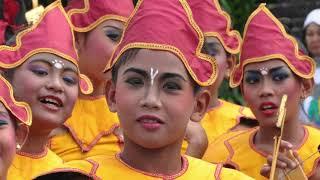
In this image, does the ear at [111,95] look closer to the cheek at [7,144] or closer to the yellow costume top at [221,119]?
the cheek at [7,144]

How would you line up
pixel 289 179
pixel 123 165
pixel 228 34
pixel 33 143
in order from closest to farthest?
pixel 123 165
pixel 289 179
pixel 33 143
pixel 228 34

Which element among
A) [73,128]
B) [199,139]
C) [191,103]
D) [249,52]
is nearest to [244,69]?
[249,52]

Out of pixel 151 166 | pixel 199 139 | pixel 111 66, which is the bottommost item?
pixel 199 139

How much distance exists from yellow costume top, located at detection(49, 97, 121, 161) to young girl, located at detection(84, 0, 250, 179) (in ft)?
5.04

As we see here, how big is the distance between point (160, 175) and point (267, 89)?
1.50 m

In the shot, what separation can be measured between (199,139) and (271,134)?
46 cm

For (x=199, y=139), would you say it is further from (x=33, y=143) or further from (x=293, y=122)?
(x=33, y=143)

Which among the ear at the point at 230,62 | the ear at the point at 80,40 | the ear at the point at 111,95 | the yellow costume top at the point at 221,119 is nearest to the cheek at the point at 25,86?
the ear at the point at 111,95

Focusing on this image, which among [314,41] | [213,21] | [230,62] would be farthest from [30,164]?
[314,41]

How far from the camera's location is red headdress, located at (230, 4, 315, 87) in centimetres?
582

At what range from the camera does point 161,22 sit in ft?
14.3

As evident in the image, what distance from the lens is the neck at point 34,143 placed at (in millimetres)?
5348

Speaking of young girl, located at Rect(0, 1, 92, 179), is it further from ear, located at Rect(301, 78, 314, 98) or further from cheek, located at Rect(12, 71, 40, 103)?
ear, located at Rect(301, 78, 314, 98)

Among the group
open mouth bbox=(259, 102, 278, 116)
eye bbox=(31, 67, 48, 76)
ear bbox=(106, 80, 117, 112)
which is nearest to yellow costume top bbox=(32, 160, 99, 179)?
ear bbox=(106, 80, 117, 112)
